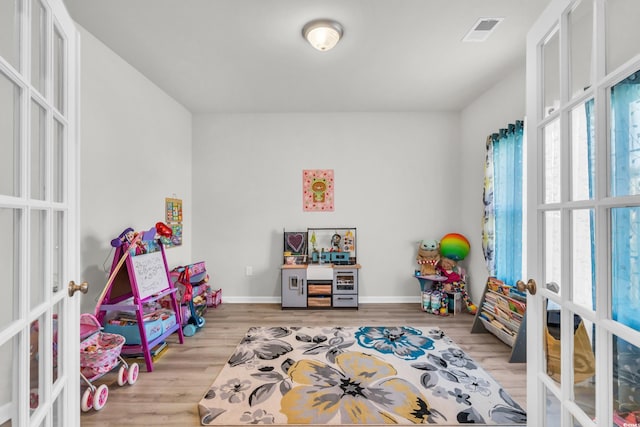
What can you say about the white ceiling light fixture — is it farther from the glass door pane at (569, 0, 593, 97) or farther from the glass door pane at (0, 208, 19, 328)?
the glass door pane at (0, 208, 19, 328)

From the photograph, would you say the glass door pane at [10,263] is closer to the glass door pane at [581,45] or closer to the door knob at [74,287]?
the door knob at [74,287]

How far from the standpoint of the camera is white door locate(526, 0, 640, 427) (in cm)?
77

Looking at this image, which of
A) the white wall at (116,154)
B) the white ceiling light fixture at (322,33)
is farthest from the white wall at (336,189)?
the white ceiling light fixture at (322,33)

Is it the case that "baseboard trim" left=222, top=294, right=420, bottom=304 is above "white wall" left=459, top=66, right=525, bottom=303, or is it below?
below

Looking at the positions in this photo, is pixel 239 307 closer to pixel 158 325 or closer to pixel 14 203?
pixel 158 325

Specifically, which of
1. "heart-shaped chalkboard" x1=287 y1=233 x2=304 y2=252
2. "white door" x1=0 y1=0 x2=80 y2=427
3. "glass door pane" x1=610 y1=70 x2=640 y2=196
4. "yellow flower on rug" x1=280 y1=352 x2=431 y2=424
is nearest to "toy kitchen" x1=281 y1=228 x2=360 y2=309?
"heart-shaped chalkboard" x1=287 y1=233 x2=304 y2=252

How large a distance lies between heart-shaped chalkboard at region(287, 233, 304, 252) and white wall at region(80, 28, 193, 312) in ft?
4.54

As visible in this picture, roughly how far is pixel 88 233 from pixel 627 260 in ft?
9.53

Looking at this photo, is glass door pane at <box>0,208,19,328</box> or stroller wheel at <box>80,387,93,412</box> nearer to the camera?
glass door pane at <box>0,208,19,328</box>

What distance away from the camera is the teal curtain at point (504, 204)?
264cm

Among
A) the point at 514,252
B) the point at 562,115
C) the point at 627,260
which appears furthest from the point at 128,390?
the point at 514,252

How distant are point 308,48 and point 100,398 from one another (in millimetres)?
2776

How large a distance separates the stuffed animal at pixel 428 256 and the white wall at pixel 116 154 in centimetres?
301

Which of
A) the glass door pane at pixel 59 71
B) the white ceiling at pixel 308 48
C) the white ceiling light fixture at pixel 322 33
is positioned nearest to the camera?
the glass door pane at pixel 59 71
